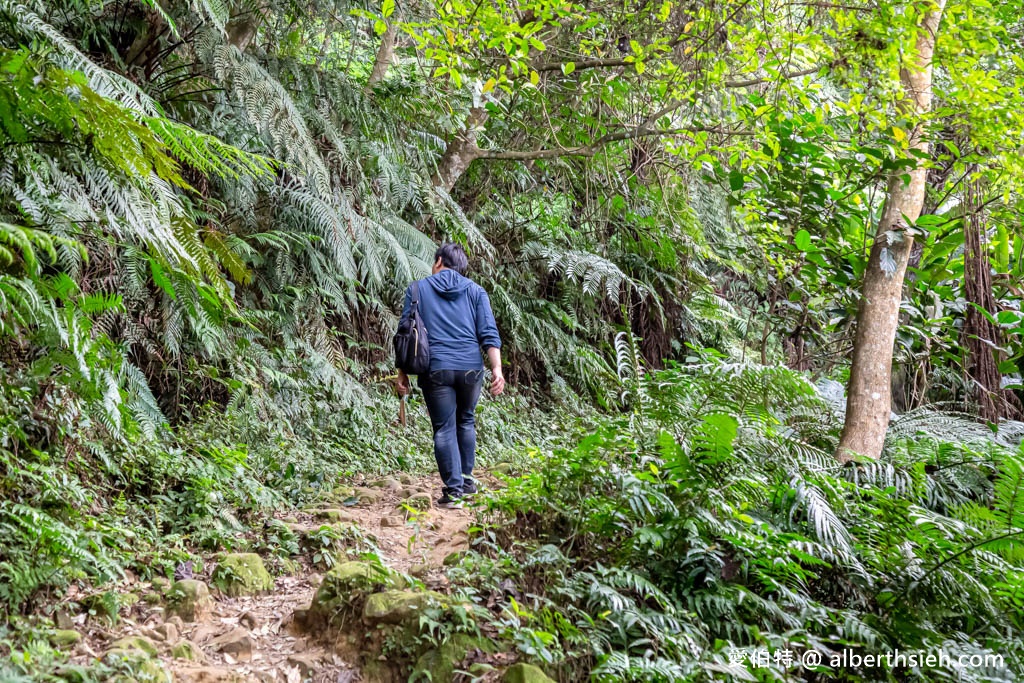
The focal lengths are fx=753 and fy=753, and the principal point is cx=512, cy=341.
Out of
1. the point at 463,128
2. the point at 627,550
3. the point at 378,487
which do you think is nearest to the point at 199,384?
the point at 378,487

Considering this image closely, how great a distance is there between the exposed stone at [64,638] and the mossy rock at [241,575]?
73cm

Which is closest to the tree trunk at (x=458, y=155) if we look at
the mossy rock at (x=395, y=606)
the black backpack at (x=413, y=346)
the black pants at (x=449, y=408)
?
the black backpack at (x=413, y=346)

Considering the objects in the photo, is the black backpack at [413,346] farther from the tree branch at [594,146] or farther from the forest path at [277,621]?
the tree branch at [594,146]

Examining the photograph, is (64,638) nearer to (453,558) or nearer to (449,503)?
(453,558)

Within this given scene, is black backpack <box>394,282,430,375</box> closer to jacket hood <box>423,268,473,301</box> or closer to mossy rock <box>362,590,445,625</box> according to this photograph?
jacket hood <box>423,268,473,301</box>

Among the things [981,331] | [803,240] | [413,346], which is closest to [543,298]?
[803,240]

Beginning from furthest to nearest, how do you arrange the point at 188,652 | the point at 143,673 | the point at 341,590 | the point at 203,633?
the point at 341,590 < the point at 203,633 < the point at 188,652 < the point at 143,673

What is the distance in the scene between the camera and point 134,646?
2533 millimetres

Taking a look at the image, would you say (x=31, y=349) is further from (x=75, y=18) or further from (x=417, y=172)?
(x=417, y=172)

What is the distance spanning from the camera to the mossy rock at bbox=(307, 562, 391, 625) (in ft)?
9.68

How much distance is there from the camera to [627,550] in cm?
317

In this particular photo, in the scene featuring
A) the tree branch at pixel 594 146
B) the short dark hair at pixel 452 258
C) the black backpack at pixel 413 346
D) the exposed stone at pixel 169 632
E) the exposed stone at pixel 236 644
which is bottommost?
the exposed stone at pixel 236 644

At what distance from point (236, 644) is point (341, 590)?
0.42 metres

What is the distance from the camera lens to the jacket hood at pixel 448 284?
15.3ft
